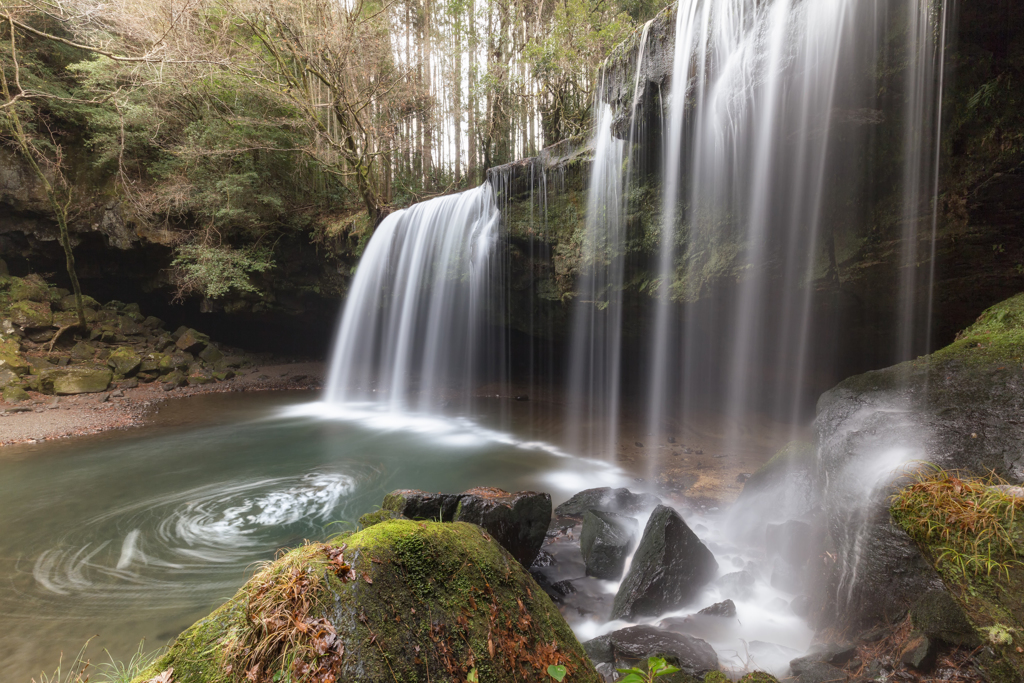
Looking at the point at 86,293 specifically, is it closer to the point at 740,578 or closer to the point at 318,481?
the point at 318,481

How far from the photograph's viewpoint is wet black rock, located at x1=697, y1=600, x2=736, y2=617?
149 inches

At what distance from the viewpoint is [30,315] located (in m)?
12.1

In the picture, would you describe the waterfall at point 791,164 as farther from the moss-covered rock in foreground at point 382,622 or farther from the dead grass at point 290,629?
the dead grass at point 290,629

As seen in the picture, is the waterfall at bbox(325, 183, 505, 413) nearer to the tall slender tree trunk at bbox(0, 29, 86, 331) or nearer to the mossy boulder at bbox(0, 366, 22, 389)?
the mossy boulder at bbox(0, 366, 22, 389)

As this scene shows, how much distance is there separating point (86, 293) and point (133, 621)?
615 inches

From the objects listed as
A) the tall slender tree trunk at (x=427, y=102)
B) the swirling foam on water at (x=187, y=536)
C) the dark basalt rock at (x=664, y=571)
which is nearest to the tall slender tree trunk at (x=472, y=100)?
the tall slender tree trunk at (x=427, y=102)

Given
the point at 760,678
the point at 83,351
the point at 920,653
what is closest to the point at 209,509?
the point at 760,678

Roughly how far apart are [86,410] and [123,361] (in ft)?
9.33

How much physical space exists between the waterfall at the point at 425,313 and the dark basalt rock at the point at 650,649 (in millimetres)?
8614

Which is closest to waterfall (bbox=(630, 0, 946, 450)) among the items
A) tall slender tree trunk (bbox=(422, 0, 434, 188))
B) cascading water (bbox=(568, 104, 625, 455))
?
cascading water (bbox=(568, 104, 625, 455))

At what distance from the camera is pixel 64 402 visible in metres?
10.6

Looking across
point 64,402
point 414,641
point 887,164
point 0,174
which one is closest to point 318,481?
point 414,641

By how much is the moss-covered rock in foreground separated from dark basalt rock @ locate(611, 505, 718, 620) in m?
2.27

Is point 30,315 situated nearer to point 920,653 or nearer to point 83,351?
point 83,351
